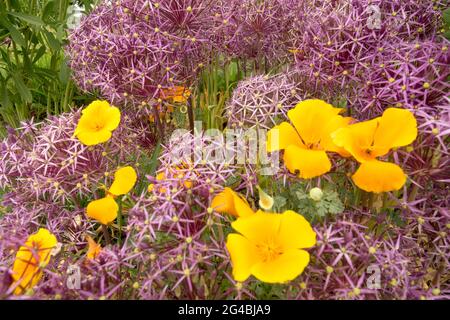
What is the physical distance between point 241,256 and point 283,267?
0.29 ft

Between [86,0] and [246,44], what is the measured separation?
0.91 metres

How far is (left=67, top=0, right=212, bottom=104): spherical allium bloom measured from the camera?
1508mm

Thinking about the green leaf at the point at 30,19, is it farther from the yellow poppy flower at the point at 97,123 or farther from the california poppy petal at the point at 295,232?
the california poppy petal at the point at 295,232

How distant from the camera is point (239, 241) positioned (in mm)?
983

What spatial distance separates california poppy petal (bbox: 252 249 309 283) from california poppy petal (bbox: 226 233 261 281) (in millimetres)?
15

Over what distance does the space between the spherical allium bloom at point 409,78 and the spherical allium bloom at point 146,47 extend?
0.56m

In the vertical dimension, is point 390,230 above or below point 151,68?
below

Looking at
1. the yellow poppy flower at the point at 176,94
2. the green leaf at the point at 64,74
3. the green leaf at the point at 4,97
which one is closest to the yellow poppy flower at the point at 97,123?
the yellow poppy flower at the point at 176,94

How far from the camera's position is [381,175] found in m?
1.04

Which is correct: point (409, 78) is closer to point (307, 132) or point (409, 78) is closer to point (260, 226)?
point (307, 132)

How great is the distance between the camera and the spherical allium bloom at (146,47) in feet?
4.95

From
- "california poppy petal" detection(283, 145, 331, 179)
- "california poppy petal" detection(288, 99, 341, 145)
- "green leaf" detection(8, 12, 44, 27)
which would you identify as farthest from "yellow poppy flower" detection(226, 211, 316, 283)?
"green leaf" detection(8, 12, 44, 27)
